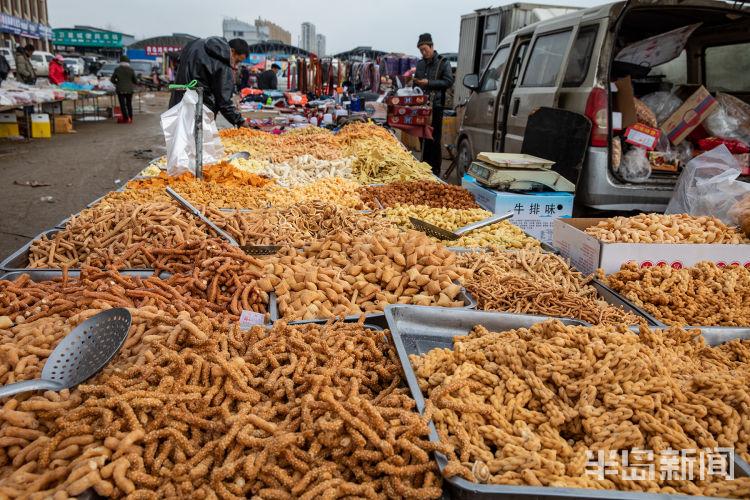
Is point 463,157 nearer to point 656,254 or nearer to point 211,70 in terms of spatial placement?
point 211,70

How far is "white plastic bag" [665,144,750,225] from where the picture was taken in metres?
3.64

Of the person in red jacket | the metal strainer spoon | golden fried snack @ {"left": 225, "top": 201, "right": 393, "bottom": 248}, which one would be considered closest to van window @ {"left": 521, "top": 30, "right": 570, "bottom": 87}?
golden fried snack @ {"left": 225, "top": 201, "right": 393, "bottom": 248}

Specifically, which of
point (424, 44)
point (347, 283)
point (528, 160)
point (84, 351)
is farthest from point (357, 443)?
point (424, 44)

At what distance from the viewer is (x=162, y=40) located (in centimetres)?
5959

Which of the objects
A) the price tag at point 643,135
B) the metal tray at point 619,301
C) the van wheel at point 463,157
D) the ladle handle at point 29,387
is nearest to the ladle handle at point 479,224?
the metal tray at point 619,301

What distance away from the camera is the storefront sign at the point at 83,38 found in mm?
52562

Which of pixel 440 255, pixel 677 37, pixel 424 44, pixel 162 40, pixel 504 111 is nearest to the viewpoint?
pixel 440 255

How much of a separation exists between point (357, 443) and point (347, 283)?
123 cm

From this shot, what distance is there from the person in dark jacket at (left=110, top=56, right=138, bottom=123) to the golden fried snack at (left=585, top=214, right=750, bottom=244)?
16.0 meters

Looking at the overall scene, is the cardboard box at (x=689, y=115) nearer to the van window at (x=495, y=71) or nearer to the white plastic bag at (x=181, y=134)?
the van window at (x=495, y=71)

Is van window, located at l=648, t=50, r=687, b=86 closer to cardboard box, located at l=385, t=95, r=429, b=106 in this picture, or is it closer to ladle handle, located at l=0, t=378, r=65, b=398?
cardboard box, located at l=385, t=95, r=429, b=106

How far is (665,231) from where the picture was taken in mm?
3086

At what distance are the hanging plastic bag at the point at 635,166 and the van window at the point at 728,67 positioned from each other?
2.12 metres

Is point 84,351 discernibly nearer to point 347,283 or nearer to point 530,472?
point 347,283
